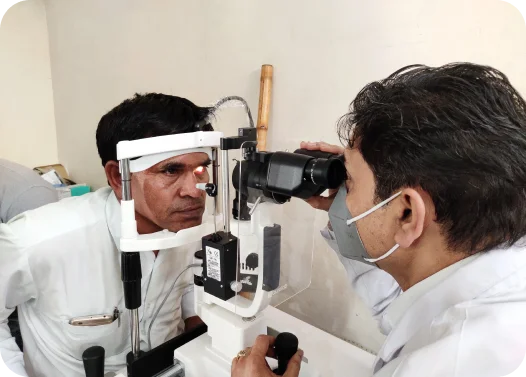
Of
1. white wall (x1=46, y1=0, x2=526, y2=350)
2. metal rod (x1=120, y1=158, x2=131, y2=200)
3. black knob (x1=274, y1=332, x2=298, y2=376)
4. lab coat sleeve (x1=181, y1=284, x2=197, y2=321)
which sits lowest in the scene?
lab coat sleeve (x1=181, y1=284, x2=197, y2=321)

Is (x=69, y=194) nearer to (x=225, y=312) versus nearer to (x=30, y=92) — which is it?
(x=30, y=92)

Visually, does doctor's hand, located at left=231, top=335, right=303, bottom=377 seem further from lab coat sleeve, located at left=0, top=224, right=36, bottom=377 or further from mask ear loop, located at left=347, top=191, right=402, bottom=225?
lab coat sleeve, located at left=0, top=224, right=36, bottom=377

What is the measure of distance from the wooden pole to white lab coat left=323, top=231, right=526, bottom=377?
2.68 feet

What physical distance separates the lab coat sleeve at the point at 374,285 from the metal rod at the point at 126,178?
505 mm

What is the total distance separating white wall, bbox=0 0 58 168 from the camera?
228cm

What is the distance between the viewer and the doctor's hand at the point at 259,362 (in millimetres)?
669

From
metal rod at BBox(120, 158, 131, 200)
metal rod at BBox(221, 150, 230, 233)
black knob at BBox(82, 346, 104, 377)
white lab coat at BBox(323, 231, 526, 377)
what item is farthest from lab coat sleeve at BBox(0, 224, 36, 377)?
white lab coat at BBox(323, 231, 526, 377)

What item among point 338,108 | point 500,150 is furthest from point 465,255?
point 338,108

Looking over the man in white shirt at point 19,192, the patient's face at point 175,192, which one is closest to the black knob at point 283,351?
the patient's face at point 175,192

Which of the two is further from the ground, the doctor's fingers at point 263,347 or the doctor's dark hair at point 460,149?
the doctor's dark hair at point 460,149

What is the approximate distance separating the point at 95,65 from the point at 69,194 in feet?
2.62

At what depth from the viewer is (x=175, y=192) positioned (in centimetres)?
98

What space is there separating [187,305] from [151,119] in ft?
2.26

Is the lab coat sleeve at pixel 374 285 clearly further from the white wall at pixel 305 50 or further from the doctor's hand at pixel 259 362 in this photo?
the doctor's hand at pixel 259 362
